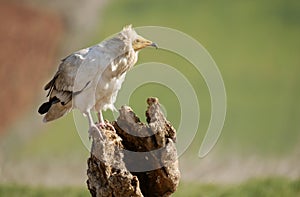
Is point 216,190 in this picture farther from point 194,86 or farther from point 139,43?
point 139,43

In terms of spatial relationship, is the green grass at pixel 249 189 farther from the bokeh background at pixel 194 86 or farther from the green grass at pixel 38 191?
the green grass at pixel 38 191

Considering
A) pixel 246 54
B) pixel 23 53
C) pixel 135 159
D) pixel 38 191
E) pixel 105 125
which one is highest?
pixel 23 53

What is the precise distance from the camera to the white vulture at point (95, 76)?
103 inches

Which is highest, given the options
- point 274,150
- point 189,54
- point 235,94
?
point 235,94

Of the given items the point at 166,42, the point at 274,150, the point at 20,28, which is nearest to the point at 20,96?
the point at 20,28

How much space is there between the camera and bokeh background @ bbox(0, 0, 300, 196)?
202 inches

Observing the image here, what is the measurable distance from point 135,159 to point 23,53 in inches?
155

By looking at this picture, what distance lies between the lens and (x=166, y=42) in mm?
3094

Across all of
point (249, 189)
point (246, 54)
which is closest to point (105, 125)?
point (249, 189)

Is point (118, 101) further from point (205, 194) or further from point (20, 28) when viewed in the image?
point (20, 28)

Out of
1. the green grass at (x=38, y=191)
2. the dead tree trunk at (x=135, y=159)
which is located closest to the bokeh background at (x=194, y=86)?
the green grass at (x=38, y=191)

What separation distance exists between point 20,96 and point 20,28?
636mm

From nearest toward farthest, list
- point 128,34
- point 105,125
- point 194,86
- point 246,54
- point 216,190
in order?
point 128,34 → point 105,125 → point 216,190 → point 194,86 → point 246,54

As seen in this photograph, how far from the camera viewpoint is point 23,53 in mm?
6520
